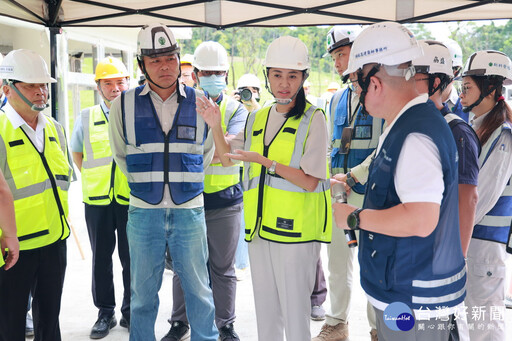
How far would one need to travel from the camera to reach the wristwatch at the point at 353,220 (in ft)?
6.40

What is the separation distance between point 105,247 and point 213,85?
63.9 inches

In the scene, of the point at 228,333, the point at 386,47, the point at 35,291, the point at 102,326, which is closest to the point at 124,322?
the point at 102,326

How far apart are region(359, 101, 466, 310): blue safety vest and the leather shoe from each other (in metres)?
2.78

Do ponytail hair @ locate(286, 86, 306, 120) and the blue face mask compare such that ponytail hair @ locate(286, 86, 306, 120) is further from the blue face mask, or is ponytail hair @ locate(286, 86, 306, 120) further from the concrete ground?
the concrete ground

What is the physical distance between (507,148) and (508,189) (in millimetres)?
292

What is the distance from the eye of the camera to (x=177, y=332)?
3.90 m

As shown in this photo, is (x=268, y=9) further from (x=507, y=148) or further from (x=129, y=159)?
(x=507, y=148)

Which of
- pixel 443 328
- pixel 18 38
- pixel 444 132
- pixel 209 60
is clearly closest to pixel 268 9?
pixel 209 60

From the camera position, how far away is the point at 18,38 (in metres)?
7.76

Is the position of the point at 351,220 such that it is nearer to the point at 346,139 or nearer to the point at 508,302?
the point at 346,139

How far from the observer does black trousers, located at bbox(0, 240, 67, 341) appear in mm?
2926

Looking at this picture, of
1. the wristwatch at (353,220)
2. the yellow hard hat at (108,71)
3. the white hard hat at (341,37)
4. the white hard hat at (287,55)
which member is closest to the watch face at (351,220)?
the wristwatch at (353,220)

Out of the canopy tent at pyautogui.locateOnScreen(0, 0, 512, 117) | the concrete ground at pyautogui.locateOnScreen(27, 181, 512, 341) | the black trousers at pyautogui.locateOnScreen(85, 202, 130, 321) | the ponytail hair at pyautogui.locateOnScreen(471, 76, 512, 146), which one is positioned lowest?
the concrete ground at pyautogui.locateOnScreen(27, 181, 512, 341)

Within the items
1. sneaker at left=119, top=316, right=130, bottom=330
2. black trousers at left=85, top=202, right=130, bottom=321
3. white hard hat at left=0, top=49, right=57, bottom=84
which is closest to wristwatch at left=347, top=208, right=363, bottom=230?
white hard hat at left=0, top=49, right=57, bottom=84
